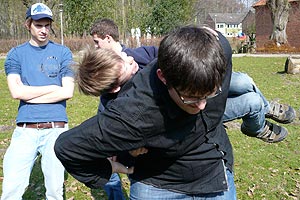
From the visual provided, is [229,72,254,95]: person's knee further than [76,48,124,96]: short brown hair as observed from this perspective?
Yes

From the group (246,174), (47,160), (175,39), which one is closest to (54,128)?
(47,160)

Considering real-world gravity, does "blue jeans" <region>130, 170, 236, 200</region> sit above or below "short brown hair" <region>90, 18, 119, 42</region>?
below

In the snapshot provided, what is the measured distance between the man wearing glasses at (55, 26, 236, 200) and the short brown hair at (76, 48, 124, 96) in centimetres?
3

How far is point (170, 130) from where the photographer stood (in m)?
1.98

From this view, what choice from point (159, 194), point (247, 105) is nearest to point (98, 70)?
point (159, 194)

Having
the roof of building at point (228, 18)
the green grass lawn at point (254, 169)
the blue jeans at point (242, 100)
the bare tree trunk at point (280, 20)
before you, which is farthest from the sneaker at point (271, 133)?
the roof of building at point (228, 18)

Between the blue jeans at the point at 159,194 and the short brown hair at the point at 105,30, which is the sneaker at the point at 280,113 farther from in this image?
the short brown hair at the point at 105,30

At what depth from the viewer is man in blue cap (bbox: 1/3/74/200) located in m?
3.65

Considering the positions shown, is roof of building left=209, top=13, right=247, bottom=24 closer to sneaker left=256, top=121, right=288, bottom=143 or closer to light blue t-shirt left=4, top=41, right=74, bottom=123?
light blue t-shirt left=4, top=41, right=74, bottom=123

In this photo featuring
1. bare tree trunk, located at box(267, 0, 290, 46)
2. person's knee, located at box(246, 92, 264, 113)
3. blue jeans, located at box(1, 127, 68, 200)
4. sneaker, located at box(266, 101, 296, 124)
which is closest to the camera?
person's knee, located at box(246, 92, 264, 113)

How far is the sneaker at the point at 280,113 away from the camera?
10.9ft

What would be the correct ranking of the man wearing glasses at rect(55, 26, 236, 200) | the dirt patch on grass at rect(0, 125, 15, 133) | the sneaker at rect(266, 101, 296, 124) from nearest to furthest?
Result: the man wearing glasses at rect(55, 26, 236, 200), the sneaker at rect(266, 101, 296, 124), the dirt patch on grass at rect(0, 125, 15, 133)

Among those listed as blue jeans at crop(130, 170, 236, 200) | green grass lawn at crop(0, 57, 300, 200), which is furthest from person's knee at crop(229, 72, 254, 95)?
green grass lawn at crop(0, 57, 300, 200)

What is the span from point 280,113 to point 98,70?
183 cm
